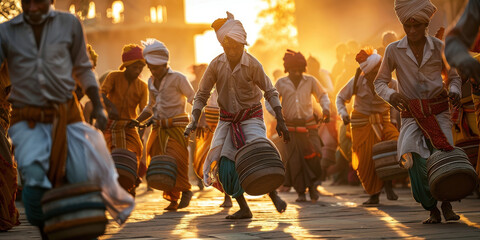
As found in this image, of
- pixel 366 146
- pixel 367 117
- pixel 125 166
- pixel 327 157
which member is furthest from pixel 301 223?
pixel 327 157

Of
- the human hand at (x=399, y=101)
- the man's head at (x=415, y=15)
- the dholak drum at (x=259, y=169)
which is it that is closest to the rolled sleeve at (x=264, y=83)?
the dholak drum at (x=259, y=169)

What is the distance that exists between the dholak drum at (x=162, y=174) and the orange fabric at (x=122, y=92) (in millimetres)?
897

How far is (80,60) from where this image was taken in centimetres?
642

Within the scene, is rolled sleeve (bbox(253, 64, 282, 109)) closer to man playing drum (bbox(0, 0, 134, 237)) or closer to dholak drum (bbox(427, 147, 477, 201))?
dholak drum (bbox(427, 147, 477, 201))

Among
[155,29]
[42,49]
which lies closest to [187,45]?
[155,29]

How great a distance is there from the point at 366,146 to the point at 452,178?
4.22 metres

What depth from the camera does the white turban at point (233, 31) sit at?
9999 mm

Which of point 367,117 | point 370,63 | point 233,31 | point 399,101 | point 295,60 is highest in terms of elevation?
point 233,31

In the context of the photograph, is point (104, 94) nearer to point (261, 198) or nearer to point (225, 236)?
point (261, 198)

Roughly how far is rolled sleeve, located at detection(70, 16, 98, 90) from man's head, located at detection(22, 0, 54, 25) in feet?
0.70

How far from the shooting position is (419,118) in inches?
344

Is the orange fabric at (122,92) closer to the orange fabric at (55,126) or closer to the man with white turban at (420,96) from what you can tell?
the man with white turban at (420,96)

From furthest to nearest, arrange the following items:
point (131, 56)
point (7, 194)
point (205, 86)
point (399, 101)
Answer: point (131, 56), point (205, 86), point (7, 194), point (399, 101)

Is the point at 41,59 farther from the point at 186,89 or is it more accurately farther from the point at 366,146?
the point at 366,146
